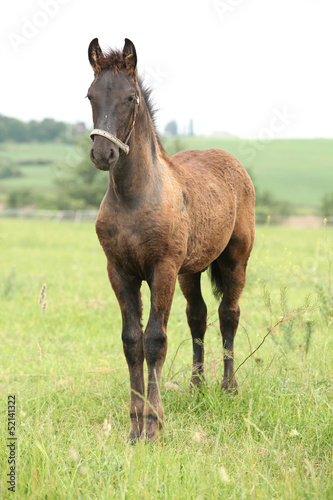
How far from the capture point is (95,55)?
351cm

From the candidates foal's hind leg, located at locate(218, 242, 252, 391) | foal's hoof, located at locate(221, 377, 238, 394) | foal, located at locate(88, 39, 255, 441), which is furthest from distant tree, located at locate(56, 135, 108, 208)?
foal, located at locate(88, 39, 255, 441)

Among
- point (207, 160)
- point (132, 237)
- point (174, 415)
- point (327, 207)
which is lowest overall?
point (327, 207)

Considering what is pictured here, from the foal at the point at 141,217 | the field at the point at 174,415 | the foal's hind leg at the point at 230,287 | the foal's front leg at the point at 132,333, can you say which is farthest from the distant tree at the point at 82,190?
the foal's front leg at the point at 132,333

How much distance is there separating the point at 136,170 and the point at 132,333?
122 centimetres

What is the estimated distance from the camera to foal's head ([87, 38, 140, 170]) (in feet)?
10.5

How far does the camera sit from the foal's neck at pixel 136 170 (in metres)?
3.67

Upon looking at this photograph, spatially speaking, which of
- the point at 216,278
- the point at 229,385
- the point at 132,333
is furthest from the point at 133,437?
the point at 216,278

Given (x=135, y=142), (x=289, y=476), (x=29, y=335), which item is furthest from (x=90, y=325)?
(x=289, y=476)

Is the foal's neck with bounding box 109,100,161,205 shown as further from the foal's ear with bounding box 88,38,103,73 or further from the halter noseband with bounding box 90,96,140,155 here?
the foal's ear with bounding box 88,38,103,73

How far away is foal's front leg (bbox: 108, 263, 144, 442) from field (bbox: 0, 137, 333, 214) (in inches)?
1659

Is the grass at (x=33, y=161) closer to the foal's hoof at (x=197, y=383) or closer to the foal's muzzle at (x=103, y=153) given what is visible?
the foal's hoof at (x=197, y=383)

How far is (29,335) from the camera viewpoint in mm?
6867

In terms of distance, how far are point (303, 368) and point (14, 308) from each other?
5.10 m

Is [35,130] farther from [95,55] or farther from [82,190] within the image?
[95,55]
